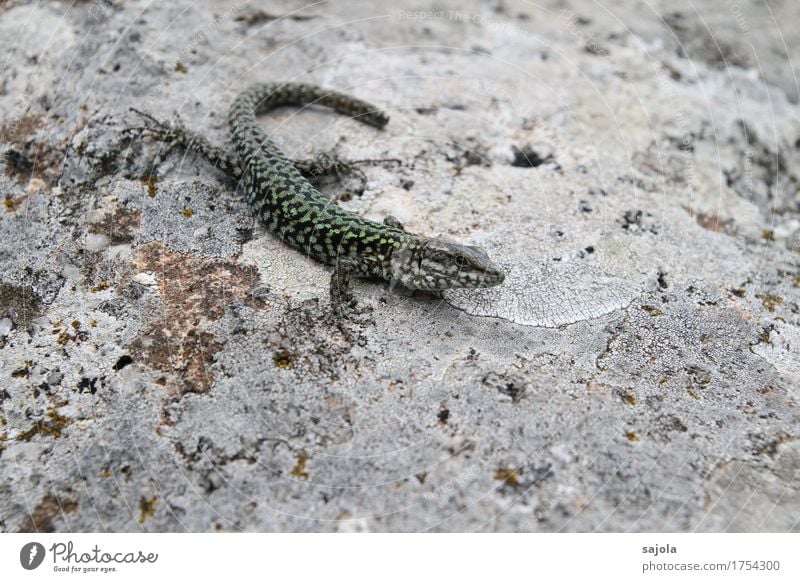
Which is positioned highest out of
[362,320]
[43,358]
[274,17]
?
[274,17]

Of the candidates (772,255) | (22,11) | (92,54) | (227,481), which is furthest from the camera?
(22,11)

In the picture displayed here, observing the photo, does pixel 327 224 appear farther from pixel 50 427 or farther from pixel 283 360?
pixel 50 427

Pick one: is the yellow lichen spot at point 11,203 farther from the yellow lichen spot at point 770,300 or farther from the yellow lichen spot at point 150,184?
the yellow lichen spot at point 770,300

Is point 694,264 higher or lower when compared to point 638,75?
lower

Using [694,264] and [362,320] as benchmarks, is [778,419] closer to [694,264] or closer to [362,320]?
[694,264]

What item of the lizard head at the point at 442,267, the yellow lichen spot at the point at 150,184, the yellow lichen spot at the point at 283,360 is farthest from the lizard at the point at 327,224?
the yellow lichen spot at the point at 283,360

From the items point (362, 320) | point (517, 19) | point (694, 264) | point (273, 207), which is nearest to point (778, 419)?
point (694, 264)
